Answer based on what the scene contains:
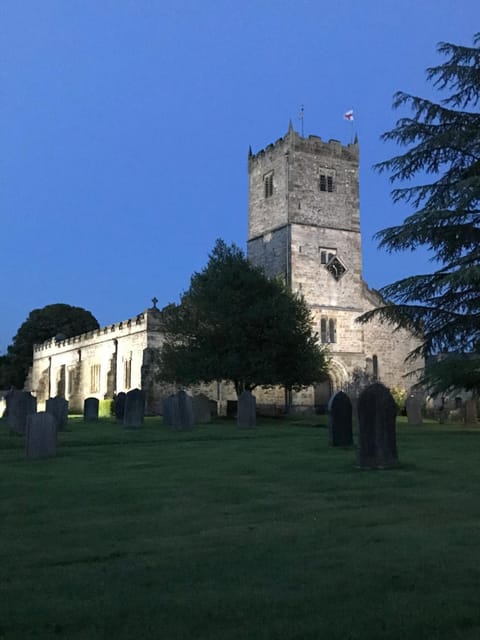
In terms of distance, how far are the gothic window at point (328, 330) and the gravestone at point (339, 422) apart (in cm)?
2451

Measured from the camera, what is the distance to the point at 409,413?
2208 cm

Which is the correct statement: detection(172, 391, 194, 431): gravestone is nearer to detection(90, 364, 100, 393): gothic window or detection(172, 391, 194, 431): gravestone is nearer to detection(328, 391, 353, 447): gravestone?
detection(328, 391, 353, 447): gravestone

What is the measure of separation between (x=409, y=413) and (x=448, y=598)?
1945 centimetres

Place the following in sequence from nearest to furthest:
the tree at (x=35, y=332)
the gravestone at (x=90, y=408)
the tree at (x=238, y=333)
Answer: the gravestone at (x=90, y=408) < the tree at (x=238, y=333) < the tree at (x=35, y=332)

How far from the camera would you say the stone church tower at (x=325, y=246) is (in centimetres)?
3638

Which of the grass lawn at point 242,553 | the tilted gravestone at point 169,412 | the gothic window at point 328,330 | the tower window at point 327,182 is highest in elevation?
the tower window at point 327,182

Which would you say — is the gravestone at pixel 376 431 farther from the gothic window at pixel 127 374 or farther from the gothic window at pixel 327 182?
the gothic window at pixel 327 182

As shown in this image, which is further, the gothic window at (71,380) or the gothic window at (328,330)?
the gothic window at (71,380)

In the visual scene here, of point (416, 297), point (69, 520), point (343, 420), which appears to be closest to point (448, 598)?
point (69, 520)

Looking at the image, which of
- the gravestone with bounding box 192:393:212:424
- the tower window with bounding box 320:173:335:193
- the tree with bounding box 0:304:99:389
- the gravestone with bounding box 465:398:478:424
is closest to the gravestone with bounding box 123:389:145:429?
the gravestone with bounding box 192:393:212:424

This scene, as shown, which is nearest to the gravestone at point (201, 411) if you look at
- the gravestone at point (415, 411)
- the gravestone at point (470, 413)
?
the gravestone at point (415, 411)

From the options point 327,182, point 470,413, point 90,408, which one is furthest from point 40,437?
point 327,182

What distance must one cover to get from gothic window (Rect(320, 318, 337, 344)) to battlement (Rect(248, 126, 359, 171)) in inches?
408

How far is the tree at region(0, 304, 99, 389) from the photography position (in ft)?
187
